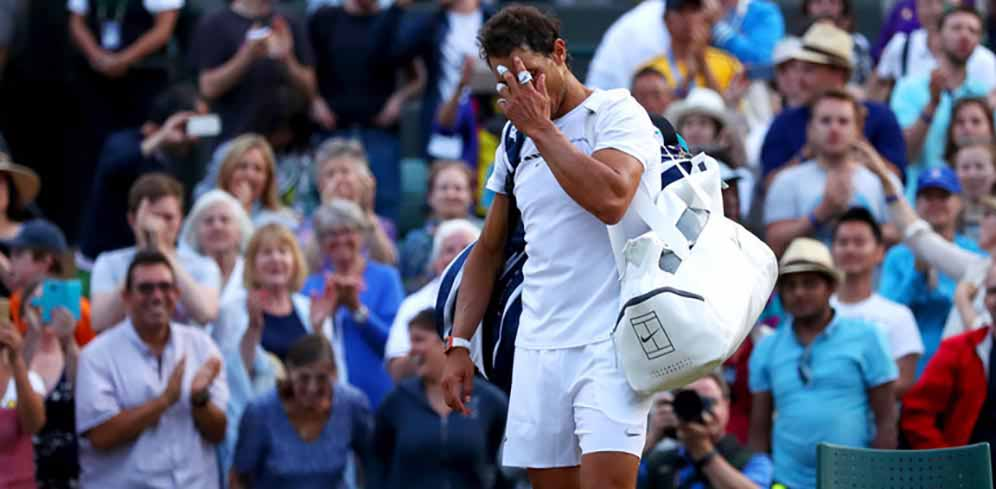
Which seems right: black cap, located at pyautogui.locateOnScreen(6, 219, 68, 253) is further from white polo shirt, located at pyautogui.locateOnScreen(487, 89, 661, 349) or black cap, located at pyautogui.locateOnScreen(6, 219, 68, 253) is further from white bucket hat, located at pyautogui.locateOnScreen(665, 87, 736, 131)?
white polo shirt, located at pyautogui.locateOnScreen(487, 89, 661, 349)

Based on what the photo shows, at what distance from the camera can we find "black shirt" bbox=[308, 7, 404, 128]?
1264 cm

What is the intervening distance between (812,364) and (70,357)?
10.6ft

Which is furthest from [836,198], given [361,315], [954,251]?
[361,315]

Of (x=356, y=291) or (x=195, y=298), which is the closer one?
(x=195, y=298)

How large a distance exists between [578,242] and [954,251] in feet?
13.7

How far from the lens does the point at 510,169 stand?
5.93 meters

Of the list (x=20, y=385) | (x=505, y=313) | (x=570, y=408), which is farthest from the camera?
(x=20, y=385)

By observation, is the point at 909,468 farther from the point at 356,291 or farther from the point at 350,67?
the point at 350,67

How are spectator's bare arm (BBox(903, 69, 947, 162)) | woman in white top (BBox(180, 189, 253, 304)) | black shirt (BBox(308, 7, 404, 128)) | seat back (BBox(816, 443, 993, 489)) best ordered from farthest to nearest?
black shirt (BBox(308, 7, 404, 128)) → spectator's bare arm (BBox(903, 69, 947, 162)) → woman in white top (BBox(180, 189, 253, 304)) → seat back (BBox(816, 443, 993, 489))

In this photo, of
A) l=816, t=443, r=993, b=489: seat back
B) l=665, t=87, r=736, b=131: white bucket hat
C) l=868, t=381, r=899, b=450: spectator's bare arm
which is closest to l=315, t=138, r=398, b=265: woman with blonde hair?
l=665, t=87, r=736, b=131: white bucket hat

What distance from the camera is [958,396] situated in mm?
8359

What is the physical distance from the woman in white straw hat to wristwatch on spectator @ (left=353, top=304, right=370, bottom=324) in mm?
1827

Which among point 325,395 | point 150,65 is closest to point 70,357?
point 325,395

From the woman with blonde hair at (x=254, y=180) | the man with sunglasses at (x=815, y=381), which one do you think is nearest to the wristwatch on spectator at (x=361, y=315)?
the woman with blonde hair at (x=254, y=180)
